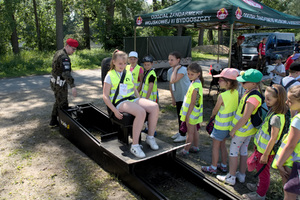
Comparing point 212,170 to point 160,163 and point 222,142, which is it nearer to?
point 222,142

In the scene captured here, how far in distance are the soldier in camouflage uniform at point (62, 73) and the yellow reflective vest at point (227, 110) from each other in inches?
107

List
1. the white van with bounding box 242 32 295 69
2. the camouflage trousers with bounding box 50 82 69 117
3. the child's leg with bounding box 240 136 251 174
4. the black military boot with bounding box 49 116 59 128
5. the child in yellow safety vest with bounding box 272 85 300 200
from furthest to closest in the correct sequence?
the white van with bounding box 242 32 295 69 → the black military boot with bounding box 49 116 59 128 → the camouflage trousers with bounding box 50 82 69 117 → the child's leg with bounding box 240 136 251 174 → the child in yellow safety vest with bounding box 272 85 300 200

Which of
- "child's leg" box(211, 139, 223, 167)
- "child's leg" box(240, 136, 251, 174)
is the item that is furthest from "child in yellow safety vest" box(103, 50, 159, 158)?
"child's leg" box(240, 136, 251, 174)

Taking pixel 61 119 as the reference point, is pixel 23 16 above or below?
above

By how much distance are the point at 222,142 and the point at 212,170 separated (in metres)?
0.46

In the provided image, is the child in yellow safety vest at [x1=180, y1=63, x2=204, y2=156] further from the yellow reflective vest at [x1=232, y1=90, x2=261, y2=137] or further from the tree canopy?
the tree canopy

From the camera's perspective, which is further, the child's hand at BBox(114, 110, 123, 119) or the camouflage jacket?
the camouflage jacket

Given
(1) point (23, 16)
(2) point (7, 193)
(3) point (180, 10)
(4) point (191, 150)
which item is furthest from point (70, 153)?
(1) point (23, 16)

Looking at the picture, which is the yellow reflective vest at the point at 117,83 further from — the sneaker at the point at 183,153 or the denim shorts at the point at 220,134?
the sneaker at the point at 183,153

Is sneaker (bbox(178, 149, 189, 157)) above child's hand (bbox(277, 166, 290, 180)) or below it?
below

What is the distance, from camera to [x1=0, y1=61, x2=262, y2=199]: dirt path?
317 centimetres

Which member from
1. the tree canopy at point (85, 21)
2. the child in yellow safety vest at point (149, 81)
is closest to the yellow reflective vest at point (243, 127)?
the child in yellow safety vest at point (149, 81)

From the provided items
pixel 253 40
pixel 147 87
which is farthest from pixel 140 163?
pixel 253 40

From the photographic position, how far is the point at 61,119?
470 centimetres
